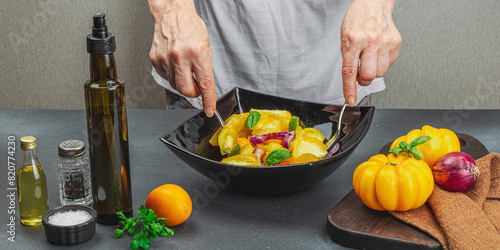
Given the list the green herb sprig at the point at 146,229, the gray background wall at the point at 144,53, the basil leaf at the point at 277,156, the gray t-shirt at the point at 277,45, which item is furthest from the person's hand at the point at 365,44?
the gray background wall at the point at 144,53

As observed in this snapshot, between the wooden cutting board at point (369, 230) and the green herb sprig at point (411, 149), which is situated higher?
the green herb sprig at point (411, 149)

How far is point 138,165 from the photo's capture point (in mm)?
1293

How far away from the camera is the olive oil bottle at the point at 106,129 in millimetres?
905

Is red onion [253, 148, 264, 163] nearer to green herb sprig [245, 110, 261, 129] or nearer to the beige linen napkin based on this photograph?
green herb sprig [245, 110, 261, 129]

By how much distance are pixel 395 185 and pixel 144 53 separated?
79.5 inches

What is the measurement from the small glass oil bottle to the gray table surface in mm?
24

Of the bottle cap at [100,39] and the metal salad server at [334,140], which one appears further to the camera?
the metal salad server at [334,140]

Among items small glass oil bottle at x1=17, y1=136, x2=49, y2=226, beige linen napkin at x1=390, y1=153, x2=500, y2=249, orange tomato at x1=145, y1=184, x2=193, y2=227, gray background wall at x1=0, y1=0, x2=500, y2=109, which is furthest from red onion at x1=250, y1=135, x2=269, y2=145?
gray background wall at x1=0, y1=0, x2=500, y2=109

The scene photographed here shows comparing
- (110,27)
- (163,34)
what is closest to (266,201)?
(163,34)

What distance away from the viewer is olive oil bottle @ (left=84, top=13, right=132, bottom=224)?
91 cm

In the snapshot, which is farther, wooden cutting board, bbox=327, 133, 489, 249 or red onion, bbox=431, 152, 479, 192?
red onion, bbox=431, 152, 479, 192

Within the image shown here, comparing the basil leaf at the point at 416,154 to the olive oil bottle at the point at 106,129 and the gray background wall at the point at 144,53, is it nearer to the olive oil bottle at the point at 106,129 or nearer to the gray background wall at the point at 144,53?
the olive oil bottle at the point at 106,129

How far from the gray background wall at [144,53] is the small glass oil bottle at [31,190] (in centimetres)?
181

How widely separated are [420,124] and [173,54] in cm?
A: 77
